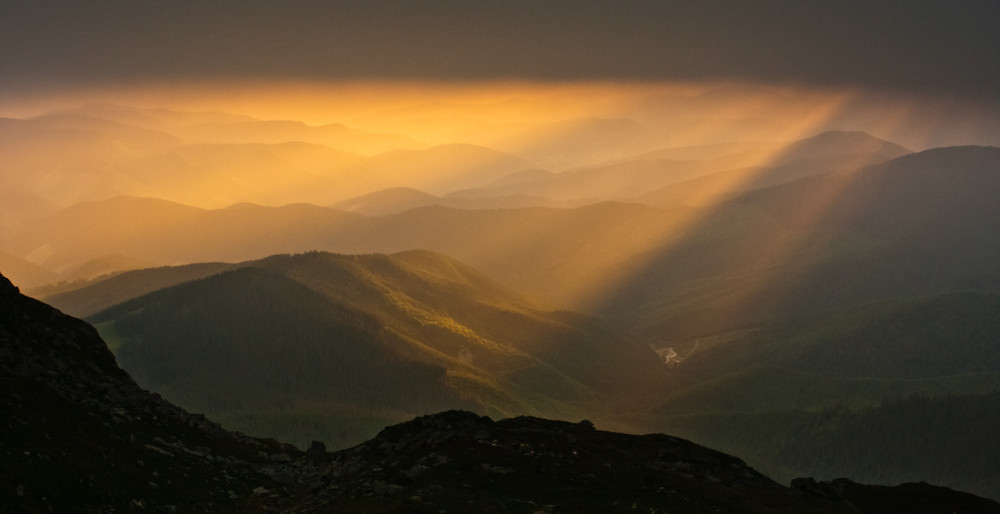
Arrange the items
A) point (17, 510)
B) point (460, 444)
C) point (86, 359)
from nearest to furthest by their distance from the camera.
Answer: point (17, 510), point (460, 444), point (86, 359)

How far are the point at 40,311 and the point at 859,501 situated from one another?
89.6 meters

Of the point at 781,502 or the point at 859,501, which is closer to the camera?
the point at 781,502

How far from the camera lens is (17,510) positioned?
42000 millimetres

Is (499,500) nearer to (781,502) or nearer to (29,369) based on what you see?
(781,502)

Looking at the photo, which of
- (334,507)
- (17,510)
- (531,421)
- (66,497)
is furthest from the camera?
(531,421)

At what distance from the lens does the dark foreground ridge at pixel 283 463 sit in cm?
5222

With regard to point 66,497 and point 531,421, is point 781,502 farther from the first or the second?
point 66,497

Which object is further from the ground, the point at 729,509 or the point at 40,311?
the point at 40,311

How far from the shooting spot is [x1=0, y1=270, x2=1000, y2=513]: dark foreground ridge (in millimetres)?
52219

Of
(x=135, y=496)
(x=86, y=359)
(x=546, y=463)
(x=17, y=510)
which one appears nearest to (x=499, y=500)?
(x=546, y=463)

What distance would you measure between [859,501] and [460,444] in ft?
168

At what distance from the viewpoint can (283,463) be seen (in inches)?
3137

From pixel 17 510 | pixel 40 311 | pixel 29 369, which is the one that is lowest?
Answer: pixel 17 510

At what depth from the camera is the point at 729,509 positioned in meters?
59.8
